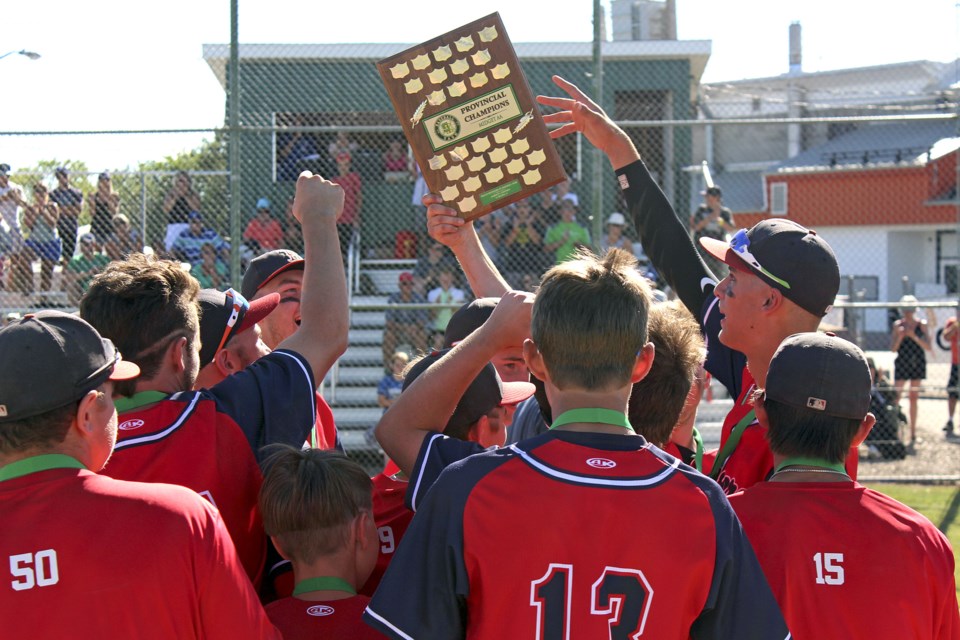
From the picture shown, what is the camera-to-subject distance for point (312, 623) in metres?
2.29

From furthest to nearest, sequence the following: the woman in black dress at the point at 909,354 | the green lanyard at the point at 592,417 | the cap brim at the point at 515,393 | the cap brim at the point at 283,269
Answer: the woman in black dress at the point at 909,354
the cap brim at the point at 283,269
the cap brim at the point at 515,393
the green lanyard at the point at 592,417

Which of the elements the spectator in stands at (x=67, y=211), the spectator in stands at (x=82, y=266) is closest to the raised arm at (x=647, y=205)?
the spectator in stands at (x=82, y=266)

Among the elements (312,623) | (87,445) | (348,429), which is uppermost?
(87,445)

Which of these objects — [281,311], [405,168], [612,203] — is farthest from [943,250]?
[281,311]

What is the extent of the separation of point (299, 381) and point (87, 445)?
664 millimetres

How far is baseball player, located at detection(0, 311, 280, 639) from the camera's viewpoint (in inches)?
77.9

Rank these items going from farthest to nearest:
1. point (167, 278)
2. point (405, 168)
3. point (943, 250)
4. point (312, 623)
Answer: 1. point (943, 250)
2. point (405, 168)
3. point (167, 278)
4. point (312, 623)

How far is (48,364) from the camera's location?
6.84 ft

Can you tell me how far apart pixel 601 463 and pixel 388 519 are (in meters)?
0.89

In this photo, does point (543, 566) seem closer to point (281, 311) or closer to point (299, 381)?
point (299, 381)

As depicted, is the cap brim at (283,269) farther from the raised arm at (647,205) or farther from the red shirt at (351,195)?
the red shirt at (351,195)

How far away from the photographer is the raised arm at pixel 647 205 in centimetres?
351

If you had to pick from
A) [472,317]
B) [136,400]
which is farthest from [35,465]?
[472,317]

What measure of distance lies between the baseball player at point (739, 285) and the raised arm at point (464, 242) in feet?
1.63
